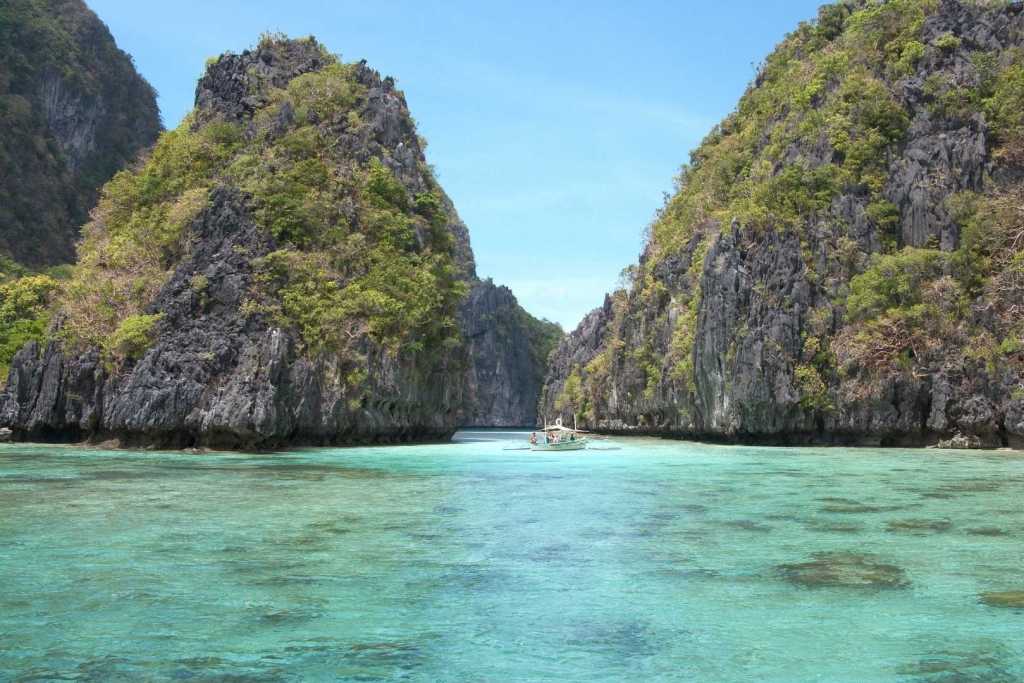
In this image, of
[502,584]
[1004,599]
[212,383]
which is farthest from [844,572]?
[212,383]

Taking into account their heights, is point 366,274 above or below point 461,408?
above

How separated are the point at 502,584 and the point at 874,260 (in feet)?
114

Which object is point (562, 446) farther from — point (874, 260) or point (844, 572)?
point (844, 572)

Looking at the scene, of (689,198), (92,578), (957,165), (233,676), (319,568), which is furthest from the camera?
(689,198)

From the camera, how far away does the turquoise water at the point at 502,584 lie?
241 inches

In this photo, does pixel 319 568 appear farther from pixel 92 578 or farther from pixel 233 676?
pixel 233 676

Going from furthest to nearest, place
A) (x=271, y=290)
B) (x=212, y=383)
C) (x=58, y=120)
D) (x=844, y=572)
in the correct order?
(x=58, y=120), (x=271, y=290), (x=212, y=383), (x=844, y=572)

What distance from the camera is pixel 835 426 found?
37.7 m

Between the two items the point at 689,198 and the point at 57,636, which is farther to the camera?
the point at 689,198

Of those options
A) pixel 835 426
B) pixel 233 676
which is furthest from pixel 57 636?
pixel 835 426

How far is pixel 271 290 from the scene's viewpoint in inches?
1479

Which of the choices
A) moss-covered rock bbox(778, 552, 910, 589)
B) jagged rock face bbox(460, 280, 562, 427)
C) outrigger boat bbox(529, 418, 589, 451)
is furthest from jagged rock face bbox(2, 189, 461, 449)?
jagged rock face bbox(460, 280, 562, 427)

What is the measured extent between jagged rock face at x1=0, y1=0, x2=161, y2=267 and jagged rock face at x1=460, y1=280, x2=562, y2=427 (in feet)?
150

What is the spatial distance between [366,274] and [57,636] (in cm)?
3470
